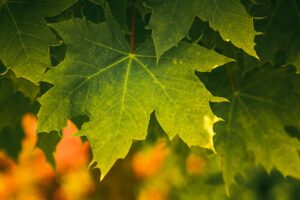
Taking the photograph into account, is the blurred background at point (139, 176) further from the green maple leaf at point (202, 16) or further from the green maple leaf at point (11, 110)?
A: the green maple leaf at point (202, 16)

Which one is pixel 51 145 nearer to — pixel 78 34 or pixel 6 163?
pixel 78 34

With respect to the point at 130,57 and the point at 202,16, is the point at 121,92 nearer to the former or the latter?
the point at 130,57

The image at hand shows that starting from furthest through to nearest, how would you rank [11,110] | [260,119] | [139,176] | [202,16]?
[139,176] → [11,110] → [260,119] → [202,16]

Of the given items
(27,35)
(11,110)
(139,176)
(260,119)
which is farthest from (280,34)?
(139,176)

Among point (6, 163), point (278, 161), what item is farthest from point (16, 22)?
point (6, 163)

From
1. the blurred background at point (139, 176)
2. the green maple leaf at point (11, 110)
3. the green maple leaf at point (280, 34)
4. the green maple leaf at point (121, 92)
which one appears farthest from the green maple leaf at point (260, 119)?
the green maple leaf at point (11, 110)
